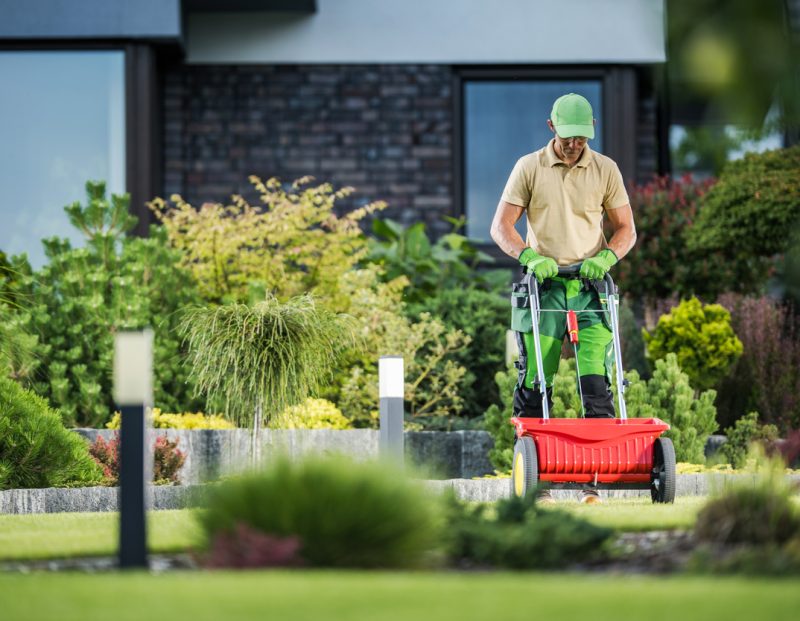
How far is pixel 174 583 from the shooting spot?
149 inches

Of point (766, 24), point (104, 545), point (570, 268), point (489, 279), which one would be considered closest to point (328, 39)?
point (489, 279)

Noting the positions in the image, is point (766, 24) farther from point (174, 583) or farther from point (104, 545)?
point (104, 545)

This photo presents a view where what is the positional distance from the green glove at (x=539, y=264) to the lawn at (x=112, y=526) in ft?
3.65

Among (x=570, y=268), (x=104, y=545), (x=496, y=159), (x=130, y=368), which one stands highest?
(x=496, y=159)

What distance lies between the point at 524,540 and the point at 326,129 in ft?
33.1

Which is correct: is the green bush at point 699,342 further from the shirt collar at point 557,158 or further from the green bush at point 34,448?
the green bush at point 34,448

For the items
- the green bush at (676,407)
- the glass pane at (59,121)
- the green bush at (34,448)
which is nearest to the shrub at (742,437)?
the green bush at (676,407)

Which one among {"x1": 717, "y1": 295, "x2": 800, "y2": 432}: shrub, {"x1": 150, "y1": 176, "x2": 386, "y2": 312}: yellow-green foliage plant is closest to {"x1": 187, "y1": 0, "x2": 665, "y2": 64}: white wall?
{"x1": 150, "y1": 176, "x2": 386, "y2": 312}: yellow-green foliage plant

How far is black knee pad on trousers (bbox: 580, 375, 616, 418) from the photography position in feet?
22.7

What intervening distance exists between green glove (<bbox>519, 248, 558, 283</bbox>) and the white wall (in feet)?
24.9

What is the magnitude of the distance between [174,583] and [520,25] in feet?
36.1

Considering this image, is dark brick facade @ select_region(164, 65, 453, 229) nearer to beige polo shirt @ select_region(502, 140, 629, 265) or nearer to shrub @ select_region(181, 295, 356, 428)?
shrub @ select_region(181, 295, 356, 428)

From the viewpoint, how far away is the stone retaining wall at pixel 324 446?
884cm

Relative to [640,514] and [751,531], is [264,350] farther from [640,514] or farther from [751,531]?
[751,531]
